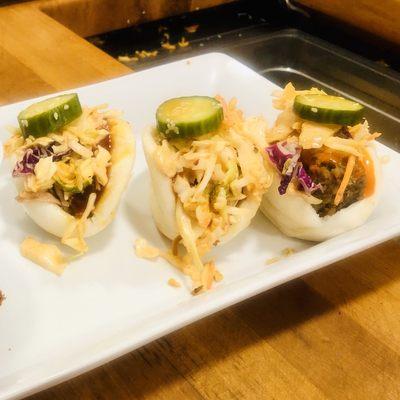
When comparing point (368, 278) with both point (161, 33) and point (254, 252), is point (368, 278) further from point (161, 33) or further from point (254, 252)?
point (161, 33)

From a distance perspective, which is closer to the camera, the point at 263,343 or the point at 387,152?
the point at 263,343

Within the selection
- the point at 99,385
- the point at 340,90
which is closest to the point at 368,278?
the point at 99,385

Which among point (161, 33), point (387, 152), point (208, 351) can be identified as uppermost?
point (387, 152)

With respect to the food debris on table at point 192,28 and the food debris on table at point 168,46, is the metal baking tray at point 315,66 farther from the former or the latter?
the food debris on table at point 192,28

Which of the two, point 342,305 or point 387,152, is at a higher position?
point 387,152

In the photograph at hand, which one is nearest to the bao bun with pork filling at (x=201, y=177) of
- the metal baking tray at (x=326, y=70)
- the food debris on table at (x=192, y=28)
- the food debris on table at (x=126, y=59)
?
the metal baking tray at (x=326, y=70)

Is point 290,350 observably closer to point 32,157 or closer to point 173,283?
point 173,283

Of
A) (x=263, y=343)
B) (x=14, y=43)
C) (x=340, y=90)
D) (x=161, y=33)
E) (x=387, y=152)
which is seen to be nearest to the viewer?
(x=263, y=343)

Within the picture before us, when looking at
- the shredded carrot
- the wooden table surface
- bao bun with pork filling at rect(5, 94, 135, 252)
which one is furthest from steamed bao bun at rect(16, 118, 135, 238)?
the shredded carrot
